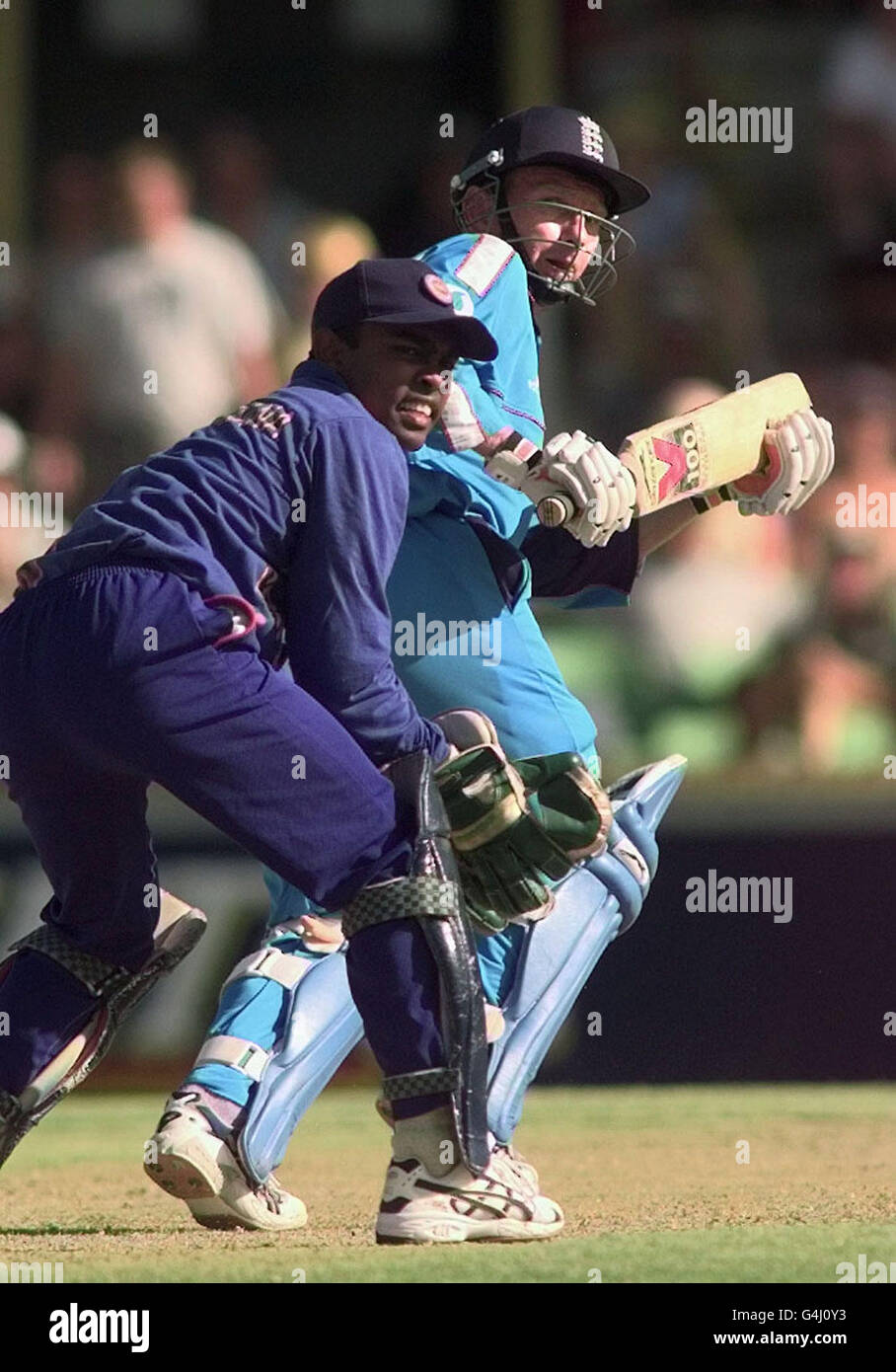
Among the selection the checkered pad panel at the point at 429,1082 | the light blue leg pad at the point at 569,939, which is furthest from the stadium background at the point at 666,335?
the checkered pad panel at the point at 429,1082

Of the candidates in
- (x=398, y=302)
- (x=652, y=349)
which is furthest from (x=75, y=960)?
(x=652, y=349)

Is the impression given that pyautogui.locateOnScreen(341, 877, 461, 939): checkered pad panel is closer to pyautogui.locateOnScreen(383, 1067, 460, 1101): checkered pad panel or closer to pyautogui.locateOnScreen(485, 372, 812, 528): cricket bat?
pyautogui.locateOnScreen(383, 1067, 460, 1101): checkered pad panel

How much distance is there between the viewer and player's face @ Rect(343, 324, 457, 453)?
3832 mm

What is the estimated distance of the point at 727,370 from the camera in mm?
8594

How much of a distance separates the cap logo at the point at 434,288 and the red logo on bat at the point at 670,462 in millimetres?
627

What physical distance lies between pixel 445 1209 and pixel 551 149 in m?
2.03

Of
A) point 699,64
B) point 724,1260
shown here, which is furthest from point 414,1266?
point 699,64

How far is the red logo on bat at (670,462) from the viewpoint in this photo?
431cm

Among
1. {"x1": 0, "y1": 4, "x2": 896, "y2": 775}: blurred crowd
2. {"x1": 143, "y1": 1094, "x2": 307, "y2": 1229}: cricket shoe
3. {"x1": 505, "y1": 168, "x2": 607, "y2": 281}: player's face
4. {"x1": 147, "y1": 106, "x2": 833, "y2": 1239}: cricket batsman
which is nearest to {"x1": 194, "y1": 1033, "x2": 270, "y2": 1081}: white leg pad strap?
{"x1": 147, "y1": 106, "x2": 833, "y2": 1239}: cricket batsman

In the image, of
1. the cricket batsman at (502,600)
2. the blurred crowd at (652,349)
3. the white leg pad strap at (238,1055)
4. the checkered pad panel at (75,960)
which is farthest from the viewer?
the blurred crowd at (652,349)

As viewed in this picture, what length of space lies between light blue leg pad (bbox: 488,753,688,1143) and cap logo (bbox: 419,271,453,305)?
1.33 m

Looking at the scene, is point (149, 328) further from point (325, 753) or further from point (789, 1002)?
point (325, 753)

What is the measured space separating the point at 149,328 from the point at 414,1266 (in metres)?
5.13

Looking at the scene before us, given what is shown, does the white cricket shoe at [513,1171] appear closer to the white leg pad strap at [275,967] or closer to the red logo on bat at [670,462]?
the white leg pad strap at [275,967]
